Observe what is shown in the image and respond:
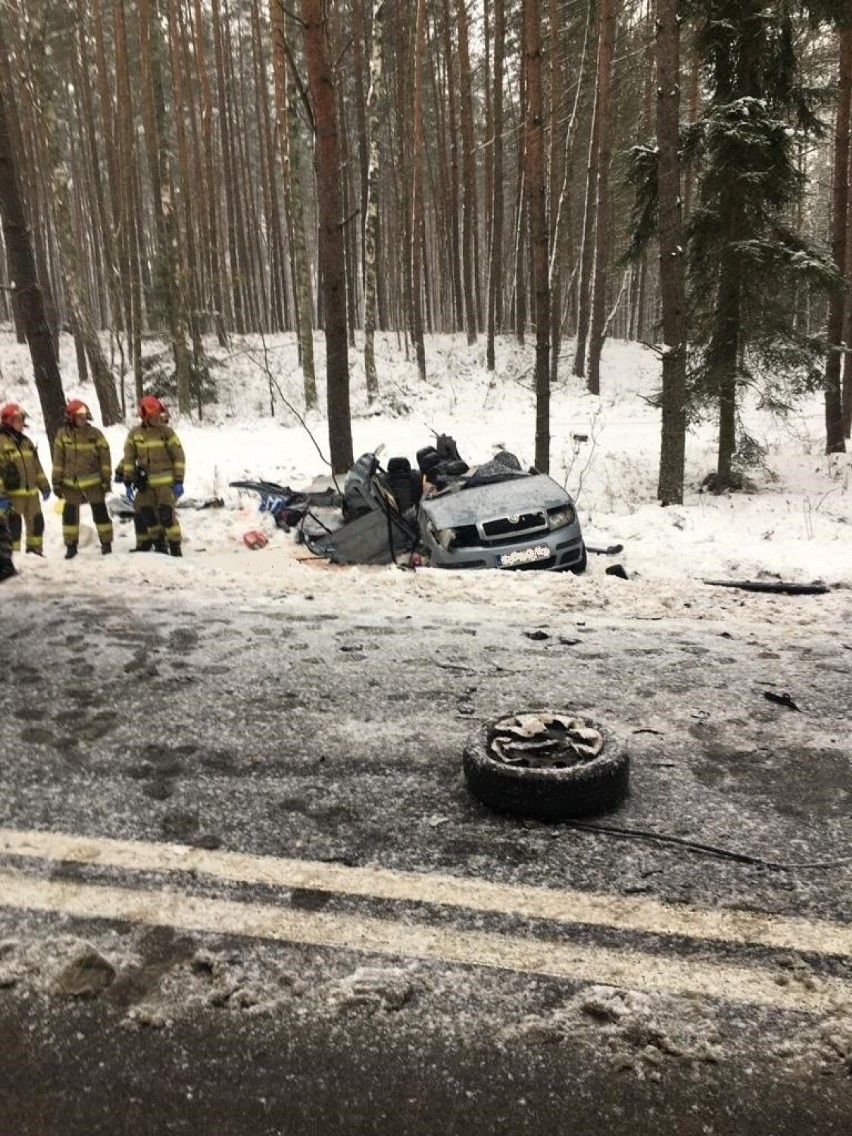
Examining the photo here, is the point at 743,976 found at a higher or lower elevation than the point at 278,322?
lower

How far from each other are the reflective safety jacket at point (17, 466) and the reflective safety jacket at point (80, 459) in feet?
0.77

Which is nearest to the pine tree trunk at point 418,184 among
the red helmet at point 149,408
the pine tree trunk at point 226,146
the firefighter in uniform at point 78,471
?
the pine tree trunk at point 226,146

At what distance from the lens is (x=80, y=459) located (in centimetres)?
895

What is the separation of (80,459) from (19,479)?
696 millimetres

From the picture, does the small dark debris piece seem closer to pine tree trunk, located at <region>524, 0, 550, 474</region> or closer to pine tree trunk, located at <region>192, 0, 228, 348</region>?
pine tree trunk, located at <region>524, 0, 550, 474</region>

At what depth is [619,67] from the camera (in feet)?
71.4

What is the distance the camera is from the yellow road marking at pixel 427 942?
2074 mm

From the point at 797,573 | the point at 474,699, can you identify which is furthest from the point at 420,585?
the point at 797,573

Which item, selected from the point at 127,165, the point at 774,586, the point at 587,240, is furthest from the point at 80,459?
the point at 587,240

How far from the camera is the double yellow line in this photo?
83.4 inches

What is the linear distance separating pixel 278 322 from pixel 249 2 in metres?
12.8

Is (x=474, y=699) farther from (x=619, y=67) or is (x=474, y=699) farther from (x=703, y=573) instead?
(x=619, y=67)

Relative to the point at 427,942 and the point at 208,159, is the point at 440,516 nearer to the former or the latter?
the point at 427,942

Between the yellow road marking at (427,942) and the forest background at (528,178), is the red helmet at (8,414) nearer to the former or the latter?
the forest background at (528,178)
